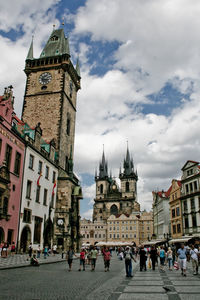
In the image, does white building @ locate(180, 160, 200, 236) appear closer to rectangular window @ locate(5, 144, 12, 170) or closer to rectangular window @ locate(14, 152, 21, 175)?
rectangular window @ locate(14, 152, 21, 175)

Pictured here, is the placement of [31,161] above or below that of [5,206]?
above

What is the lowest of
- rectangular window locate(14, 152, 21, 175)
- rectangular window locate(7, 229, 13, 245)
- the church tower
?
rectangular window locate(7, 229, 13, 245)

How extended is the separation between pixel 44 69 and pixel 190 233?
3482 centimetres

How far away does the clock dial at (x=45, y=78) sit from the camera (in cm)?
4347

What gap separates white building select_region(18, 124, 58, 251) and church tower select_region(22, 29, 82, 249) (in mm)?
1855

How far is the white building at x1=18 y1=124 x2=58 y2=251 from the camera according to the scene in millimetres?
28312

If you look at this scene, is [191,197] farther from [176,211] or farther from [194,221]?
[176,211]

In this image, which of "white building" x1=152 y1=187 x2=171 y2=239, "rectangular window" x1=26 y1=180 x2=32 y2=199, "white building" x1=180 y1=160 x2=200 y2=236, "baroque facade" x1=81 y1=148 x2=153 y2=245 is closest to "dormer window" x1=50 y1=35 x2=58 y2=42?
"rectangular window" x1=26 y1=180 x2=32 y2=199

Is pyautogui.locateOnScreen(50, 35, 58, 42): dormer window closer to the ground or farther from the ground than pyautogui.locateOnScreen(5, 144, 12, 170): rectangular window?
farther from the ground

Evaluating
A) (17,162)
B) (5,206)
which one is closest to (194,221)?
(17,162)

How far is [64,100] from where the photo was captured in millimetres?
42094

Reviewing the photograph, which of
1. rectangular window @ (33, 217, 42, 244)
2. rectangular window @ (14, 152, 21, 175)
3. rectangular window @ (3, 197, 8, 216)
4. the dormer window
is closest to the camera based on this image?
rectangular window @ (3, 197, 8, 216)

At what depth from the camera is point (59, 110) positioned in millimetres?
40781

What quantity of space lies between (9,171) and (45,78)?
23257 mm
